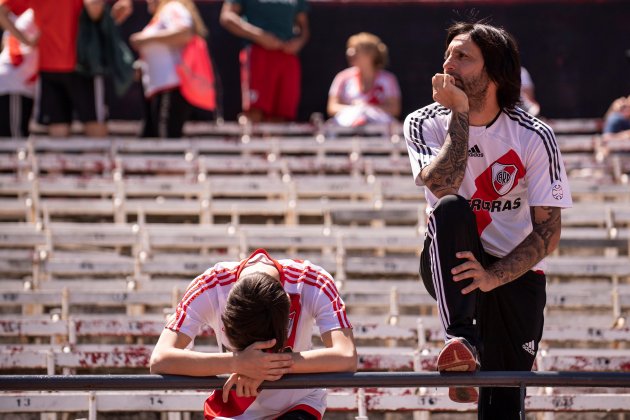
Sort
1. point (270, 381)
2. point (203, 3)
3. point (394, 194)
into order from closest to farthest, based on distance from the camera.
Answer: point (270, 381), point (394, 194), point (203, 3)

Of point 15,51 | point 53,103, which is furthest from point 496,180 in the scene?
point 15,51

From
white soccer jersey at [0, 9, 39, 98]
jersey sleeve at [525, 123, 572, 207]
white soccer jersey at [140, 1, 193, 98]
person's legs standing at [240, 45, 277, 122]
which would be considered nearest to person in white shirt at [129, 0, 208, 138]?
white soccer jersey at [140, 1, 193, 98]

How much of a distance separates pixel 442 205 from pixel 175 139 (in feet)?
18.3

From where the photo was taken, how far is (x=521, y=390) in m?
3.64

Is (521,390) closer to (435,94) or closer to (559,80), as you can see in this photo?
(435,94)

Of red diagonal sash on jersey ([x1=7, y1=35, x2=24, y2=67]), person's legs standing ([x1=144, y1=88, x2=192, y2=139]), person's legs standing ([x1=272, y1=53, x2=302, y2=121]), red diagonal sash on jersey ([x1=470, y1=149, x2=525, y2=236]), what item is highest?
red diagonal sash on jersey ([x1=7, y1=35, x2=24, y2=67])

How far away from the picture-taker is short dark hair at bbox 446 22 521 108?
401cm

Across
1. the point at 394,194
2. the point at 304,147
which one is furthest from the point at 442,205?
the point at 304,147

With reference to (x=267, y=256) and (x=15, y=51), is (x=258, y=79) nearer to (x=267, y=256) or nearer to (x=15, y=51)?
(x=15, y=51)

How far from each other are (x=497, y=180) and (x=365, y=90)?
588 centimetres

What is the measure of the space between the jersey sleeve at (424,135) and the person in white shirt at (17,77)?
5.61 m

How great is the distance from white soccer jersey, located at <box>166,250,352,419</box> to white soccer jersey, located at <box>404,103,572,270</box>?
1.44 ft

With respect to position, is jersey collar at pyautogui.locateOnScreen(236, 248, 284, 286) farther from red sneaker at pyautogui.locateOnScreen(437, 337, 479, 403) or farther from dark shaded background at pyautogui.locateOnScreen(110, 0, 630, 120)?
dark shaded background at pyautogui.locateOnScreen(110, 0, 630, 120)

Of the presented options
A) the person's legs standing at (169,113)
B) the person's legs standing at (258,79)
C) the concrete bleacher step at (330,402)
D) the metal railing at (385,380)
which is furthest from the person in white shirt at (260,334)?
the person's legs standing at (258,79)
